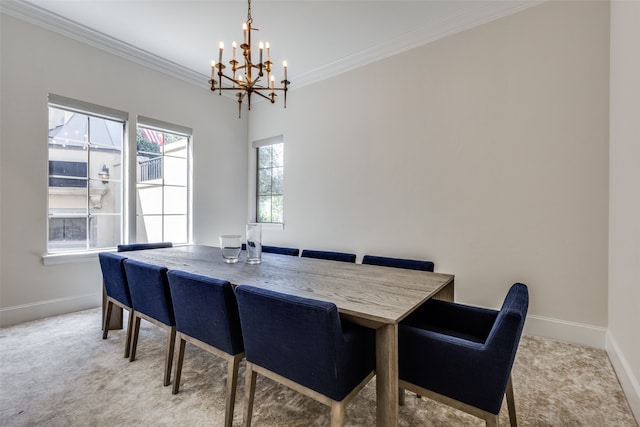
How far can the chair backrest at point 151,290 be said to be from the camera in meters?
1.79

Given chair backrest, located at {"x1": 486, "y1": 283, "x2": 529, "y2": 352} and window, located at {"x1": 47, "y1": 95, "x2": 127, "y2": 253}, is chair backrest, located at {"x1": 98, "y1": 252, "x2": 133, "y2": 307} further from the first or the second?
chair backrest, located at {"x1": 486, "y1": 283, "x2": 529, "y2": 352}

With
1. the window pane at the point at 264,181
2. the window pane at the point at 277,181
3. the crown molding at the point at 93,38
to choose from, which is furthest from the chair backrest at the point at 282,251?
the crown molding at the point at 93,38

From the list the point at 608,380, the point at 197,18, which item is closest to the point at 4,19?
the point at 197,18

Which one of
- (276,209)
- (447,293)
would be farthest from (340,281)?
(276,209)

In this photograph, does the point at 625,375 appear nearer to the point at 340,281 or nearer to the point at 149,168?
the point at 340,281

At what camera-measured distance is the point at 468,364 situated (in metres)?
1.11

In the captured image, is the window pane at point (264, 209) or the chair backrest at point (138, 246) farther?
the window pane at point (264, 209)

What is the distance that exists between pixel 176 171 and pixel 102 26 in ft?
5.65

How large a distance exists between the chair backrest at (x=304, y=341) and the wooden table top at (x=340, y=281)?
149mm

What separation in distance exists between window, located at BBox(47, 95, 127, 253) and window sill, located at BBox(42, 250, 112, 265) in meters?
0.09

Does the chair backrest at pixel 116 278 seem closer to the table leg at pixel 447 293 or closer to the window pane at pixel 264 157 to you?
the table leg at pixel 447 293

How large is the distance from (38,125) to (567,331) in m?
5.17

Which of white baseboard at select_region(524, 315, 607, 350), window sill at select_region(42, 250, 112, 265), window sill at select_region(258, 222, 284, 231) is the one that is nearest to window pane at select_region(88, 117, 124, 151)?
window sill at select_region(42, 250, 112, 265)

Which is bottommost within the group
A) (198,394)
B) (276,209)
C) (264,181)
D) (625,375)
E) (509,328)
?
(198,394)
